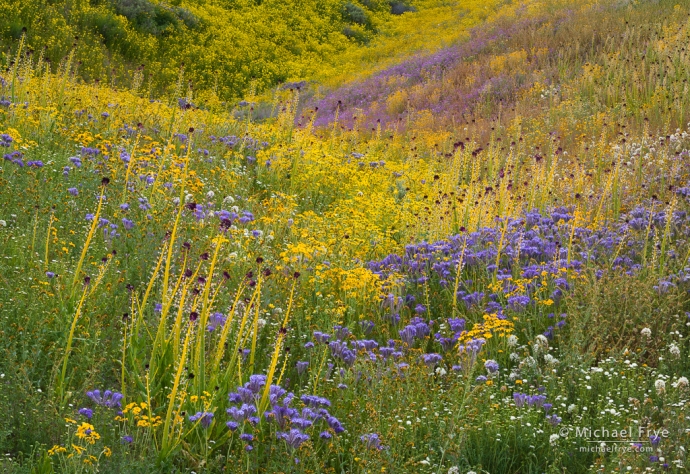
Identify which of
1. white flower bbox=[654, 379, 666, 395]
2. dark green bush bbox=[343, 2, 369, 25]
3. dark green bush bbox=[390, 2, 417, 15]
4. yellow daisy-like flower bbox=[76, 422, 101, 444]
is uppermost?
dark green bush bbox=[390, 2, 417, 15]

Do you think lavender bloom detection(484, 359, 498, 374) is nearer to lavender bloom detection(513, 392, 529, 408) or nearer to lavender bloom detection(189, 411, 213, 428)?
lavender bloom detection(513, 392, 529, 408)

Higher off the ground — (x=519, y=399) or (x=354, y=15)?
(x=354, y=15)

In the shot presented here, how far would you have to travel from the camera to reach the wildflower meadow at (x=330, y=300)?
3.02 meters

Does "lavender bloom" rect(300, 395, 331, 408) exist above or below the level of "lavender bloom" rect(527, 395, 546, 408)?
below

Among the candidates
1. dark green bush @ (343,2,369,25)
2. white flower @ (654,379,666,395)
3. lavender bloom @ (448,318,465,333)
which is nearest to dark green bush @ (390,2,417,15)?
dark green bush @ (343,2,369,25)

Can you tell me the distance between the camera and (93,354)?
129 inches

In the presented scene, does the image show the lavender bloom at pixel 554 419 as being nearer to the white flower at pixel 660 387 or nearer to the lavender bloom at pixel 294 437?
the white flower at pixel 660 387

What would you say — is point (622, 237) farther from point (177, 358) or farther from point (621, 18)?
point (621, 18)

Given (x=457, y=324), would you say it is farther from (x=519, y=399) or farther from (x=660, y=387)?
(x=660, y=387)

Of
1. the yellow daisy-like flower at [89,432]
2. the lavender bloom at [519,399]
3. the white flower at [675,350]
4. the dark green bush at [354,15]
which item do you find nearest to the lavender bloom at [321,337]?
the lavender bloom at [519,399]

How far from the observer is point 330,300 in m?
4.54

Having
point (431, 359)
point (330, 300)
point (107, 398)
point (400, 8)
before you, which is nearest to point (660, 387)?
point (431, 359)

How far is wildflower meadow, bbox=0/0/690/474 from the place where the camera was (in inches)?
119

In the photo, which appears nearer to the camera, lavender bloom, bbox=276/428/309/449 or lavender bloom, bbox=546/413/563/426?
lavender bloom, bbox=276/428/309/449
